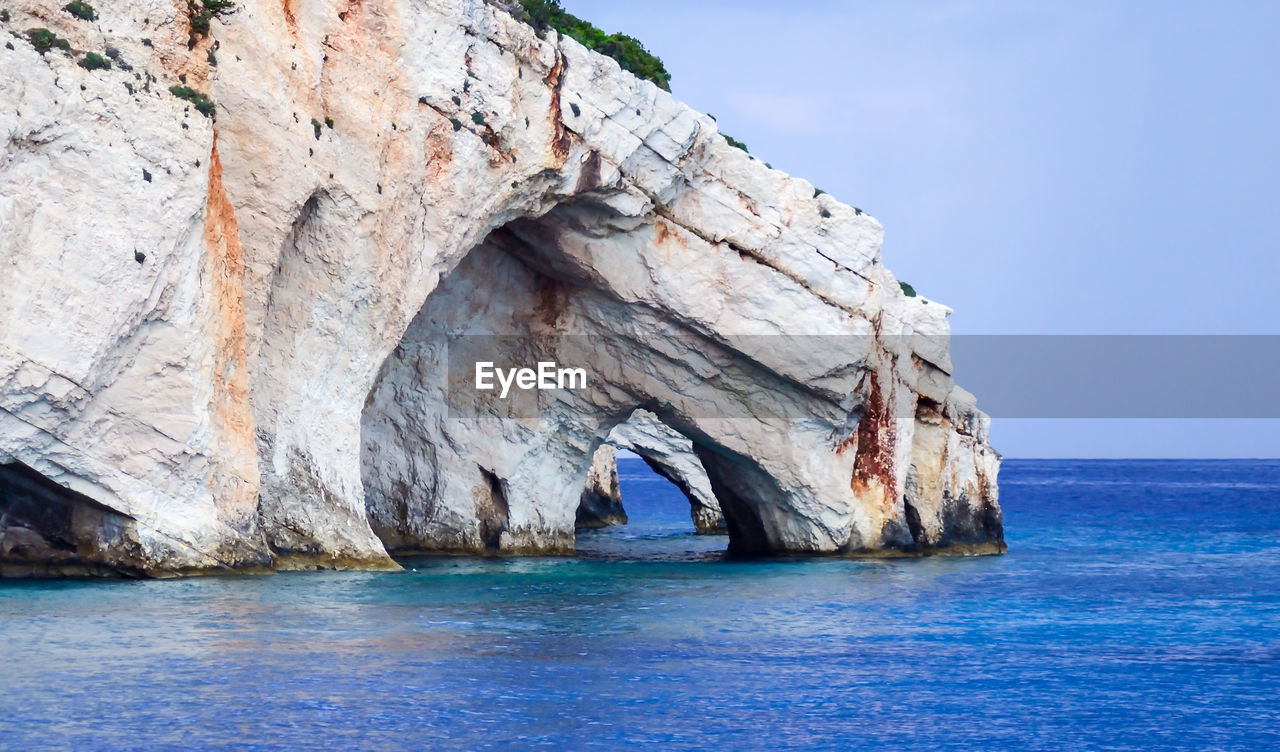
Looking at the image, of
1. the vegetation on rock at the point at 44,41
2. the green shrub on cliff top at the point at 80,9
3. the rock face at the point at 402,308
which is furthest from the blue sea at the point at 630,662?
the green shrub on cliff top at the point at 80,9

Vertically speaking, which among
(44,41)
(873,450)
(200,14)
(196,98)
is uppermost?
(200,14)

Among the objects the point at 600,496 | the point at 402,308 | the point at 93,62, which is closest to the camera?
the point at 93,62

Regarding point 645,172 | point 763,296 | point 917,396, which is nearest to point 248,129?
point 645,172

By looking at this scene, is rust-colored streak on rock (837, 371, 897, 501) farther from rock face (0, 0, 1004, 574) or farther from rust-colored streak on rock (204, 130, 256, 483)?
rust-colored streak on rock (204, 130, 256, 483)

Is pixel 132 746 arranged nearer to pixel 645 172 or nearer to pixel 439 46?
pixel 439 46

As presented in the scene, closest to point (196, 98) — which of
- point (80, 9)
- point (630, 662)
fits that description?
point (80, 9)

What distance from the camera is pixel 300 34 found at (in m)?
26.8

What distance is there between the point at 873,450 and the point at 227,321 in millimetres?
17882

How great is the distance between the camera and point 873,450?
36.5 metres

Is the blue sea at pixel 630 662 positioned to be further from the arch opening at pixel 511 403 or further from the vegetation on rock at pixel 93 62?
the vegetation on rock at pixel 93 62

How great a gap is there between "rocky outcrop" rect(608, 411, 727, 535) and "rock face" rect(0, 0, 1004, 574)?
36.6ft

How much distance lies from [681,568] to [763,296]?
6859 mm

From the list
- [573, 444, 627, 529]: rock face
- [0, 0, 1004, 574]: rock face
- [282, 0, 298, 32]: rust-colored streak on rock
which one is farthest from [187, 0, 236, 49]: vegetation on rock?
[573, 444, 627, 529]: rock face

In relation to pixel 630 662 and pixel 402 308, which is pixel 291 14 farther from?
pixel 630 662
